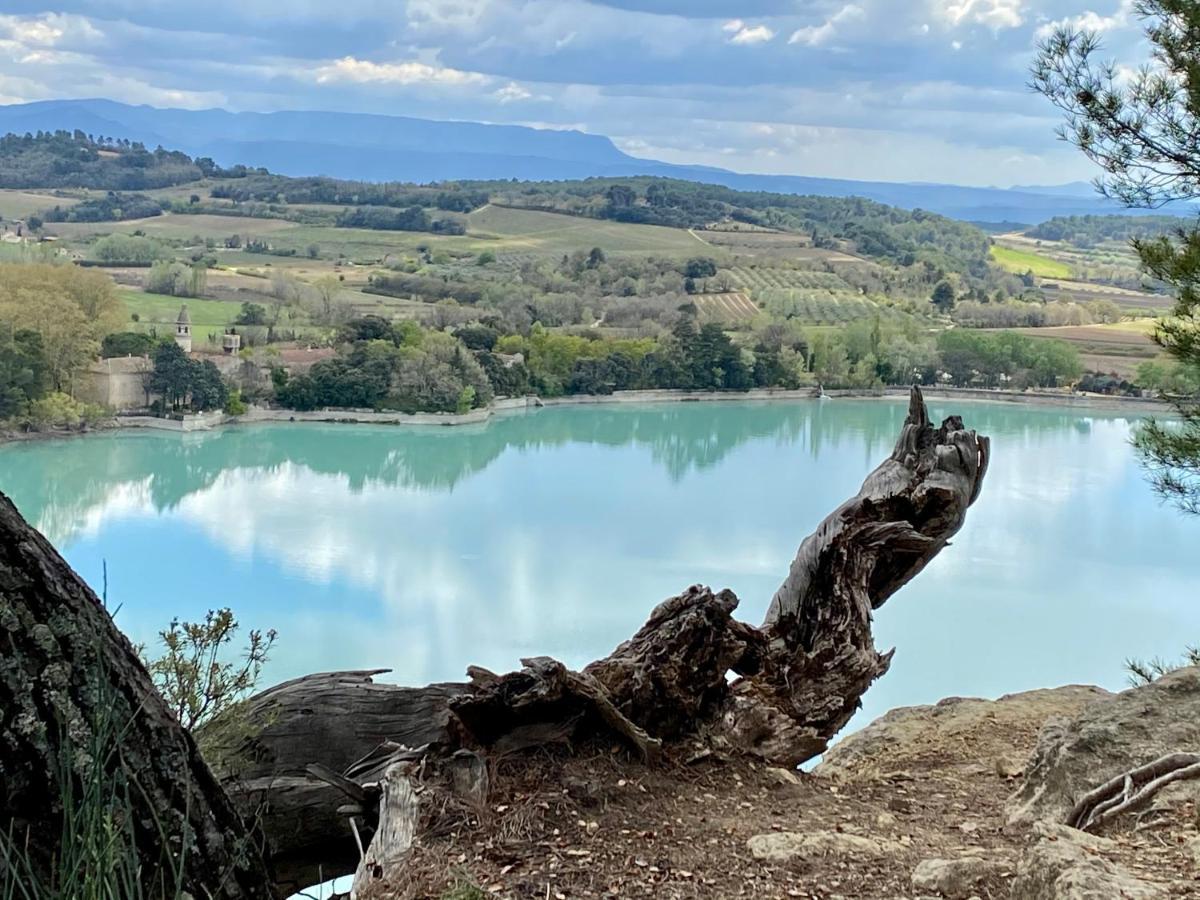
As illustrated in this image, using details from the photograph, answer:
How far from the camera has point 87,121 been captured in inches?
2672

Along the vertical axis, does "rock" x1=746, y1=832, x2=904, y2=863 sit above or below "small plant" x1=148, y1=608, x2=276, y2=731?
below

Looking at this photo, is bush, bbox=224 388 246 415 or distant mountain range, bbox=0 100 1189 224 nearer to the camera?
bush, bbox=224 388 246 415

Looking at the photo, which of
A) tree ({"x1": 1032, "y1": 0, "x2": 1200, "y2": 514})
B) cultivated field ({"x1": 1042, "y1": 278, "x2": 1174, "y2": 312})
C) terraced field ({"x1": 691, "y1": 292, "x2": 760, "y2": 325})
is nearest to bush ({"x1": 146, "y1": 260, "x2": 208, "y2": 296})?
terraced field ({"x1": 691, "y1": 292, "x2": 760, "y2": 325})

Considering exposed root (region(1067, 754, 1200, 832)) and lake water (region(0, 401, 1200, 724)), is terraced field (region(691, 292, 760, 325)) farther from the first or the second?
exposed root (region(1067, 754, 1200, 832))

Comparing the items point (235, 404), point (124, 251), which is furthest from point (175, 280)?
point (235, 404)

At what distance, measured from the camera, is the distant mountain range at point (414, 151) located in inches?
2734

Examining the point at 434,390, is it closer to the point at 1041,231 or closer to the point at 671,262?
the point at 671,262

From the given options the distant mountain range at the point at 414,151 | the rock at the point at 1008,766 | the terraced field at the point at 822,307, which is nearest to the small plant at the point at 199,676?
the rock at the point at 1008,766

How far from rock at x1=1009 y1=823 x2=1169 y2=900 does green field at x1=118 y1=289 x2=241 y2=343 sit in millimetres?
27341

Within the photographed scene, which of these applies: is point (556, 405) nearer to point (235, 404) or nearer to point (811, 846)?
point (235, 404)

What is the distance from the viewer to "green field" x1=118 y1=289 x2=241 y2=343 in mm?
28861

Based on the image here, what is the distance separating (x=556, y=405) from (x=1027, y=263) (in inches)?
1044

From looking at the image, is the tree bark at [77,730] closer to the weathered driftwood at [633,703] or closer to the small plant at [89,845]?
the small plant at [89,845]

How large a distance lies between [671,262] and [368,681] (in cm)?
4331
